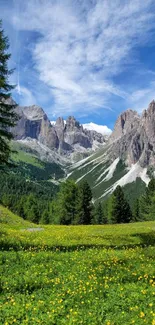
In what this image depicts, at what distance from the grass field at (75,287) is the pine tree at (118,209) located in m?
85.0

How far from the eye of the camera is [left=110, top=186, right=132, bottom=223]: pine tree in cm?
10294

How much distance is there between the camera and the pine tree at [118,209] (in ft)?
338

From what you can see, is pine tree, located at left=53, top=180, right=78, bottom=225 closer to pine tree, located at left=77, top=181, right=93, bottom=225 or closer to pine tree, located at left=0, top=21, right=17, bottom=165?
pine tree, located at left=77, top=181, right=93, bottom=225

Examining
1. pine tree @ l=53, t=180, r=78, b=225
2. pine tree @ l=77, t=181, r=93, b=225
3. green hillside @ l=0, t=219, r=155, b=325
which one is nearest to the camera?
green hillside @ l=0, t=219, r=155, b=325

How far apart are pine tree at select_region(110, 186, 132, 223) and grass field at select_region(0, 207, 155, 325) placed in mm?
85030

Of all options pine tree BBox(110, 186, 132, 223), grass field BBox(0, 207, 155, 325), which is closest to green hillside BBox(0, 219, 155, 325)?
grass field BBox(0, 207, 155, 325)

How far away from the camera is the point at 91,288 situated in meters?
11.6

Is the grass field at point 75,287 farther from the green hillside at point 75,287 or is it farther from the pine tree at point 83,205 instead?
the pine tree at point 83,205

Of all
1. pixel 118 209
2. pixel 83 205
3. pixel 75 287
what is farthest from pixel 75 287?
pixel 118 209

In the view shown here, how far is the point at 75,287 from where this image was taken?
11.8 m

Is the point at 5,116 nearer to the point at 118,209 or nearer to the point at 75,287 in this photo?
the point at 75,287

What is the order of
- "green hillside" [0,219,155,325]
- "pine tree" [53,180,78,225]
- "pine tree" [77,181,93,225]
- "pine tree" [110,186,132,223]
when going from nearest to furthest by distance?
"green hillside" [0,219,155,325] < "pine tree" [53,180,78,225] < "pine tree" [77,181,93,225] < "pine tree" [110,186,132,223]

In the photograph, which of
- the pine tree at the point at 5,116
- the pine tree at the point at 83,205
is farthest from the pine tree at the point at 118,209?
the pine tree at the point at 5,116

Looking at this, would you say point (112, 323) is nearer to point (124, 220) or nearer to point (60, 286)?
point (60, 286)
